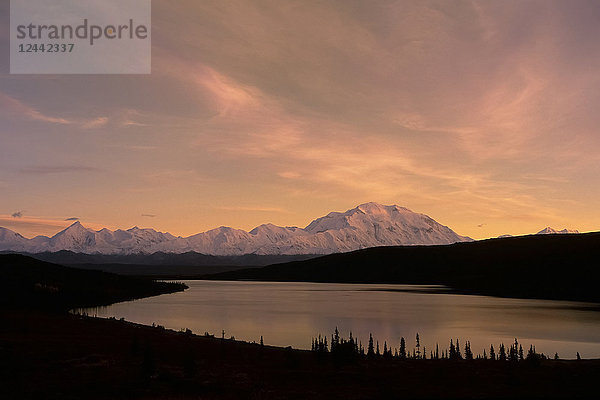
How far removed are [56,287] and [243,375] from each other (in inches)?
4264

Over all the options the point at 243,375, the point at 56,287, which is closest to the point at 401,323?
the point at 243,375

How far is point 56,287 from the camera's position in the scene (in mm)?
127188

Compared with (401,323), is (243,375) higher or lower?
higher

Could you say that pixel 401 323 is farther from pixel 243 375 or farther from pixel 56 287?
pixel 56 287

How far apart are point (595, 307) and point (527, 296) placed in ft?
141

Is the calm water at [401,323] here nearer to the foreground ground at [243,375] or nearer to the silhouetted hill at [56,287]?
the silhouetted hill at [56,287]

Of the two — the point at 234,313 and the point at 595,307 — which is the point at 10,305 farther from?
the point at 595,307

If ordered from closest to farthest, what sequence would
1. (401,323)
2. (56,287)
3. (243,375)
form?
(243,375) → (401,323) → (56,287)

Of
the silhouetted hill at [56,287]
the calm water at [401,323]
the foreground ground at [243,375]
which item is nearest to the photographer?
the foreground ground at [243,375]

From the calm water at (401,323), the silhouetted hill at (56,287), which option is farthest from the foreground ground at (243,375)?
the silhouetted hill at (56,287)

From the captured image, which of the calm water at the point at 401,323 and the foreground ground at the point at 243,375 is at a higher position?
the foreground ground at the point at 243,375

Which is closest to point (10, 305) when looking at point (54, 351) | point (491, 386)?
point (54, 351)

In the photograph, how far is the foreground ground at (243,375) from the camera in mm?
29844

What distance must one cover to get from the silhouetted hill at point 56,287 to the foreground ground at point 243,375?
193 ft
